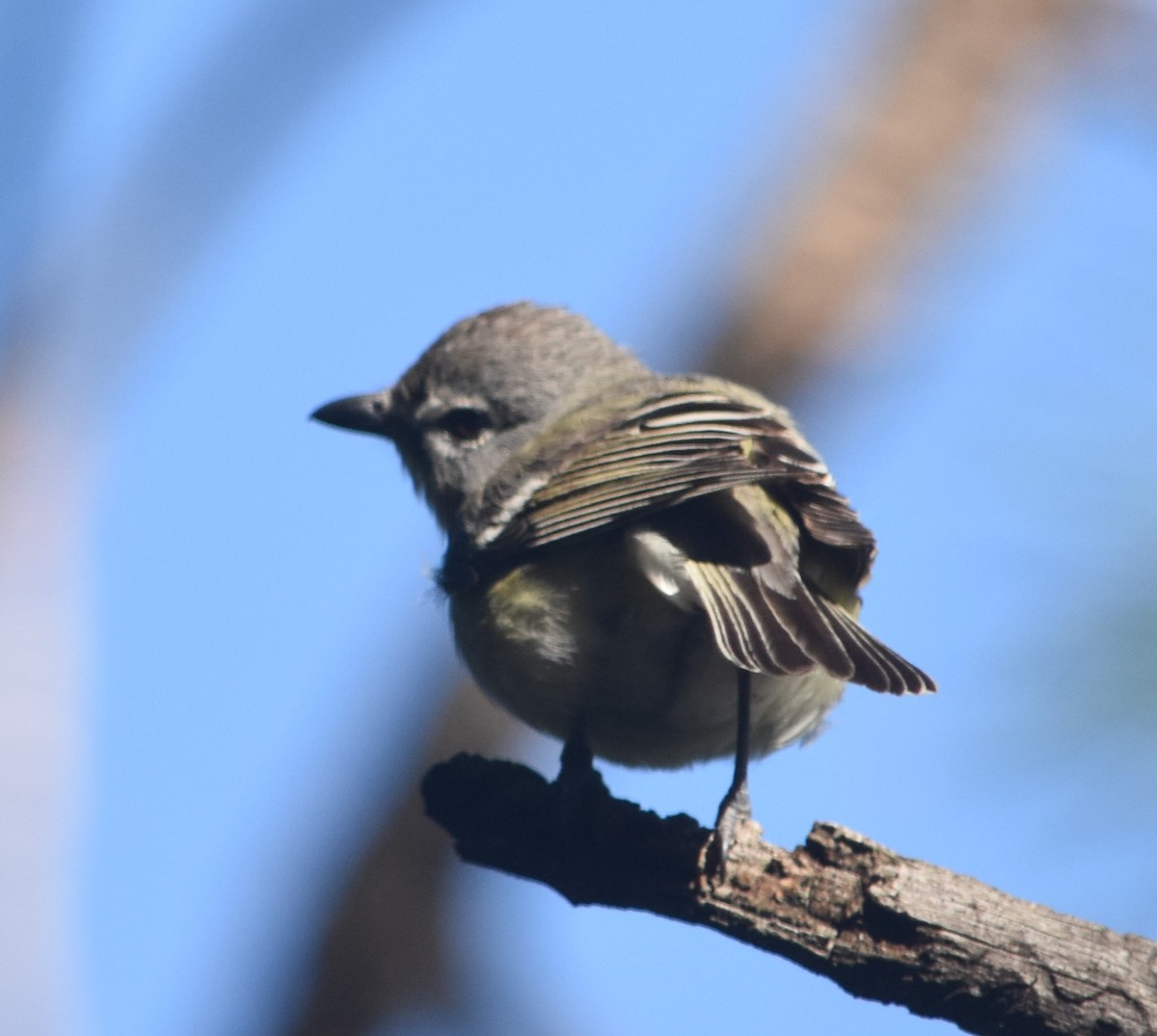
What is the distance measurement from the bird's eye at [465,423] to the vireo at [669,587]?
1.72 ft

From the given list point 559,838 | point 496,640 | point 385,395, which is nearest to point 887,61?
point 385,395

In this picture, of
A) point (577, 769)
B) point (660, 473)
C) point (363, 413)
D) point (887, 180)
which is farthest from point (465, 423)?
point (887, 180)

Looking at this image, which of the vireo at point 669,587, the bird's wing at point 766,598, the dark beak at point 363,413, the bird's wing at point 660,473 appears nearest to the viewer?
the bird's wing at point 766,598

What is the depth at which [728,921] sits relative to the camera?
12.1ft

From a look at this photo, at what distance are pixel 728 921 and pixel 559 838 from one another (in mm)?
511

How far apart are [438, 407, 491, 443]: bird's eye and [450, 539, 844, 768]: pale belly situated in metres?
1.12

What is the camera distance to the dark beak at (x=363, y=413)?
625cm

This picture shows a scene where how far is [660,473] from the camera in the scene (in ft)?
14.8

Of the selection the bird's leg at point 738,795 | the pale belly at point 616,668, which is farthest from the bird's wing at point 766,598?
the bird's leg at point 738,795

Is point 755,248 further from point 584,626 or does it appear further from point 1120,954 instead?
point 1120,954

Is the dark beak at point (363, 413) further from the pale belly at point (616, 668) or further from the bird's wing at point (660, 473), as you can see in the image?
the pale belly at point (616, 668)

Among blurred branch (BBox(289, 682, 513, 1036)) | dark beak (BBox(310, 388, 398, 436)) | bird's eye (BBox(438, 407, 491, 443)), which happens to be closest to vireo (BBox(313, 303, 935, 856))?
bird's eye (BBox(438, 407, 491, 443))

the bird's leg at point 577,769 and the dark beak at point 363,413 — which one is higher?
the dark beak at point 363,413

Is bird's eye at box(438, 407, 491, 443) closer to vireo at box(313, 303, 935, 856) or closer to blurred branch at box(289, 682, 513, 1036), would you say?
vireo at box(313, 303, 935, 856)
